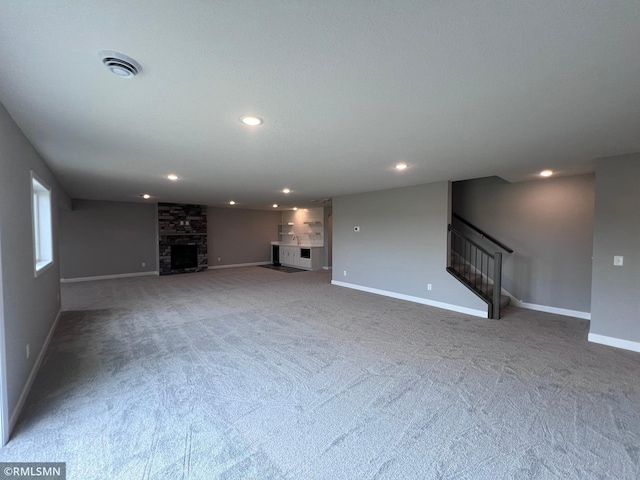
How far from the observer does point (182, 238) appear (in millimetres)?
9555

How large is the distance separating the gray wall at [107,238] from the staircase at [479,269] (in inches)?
356

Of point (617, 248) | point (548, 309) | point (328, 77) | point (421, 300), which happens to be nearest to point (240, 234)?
point (421, 300)

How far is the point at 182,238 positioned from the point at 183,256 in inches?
25.2

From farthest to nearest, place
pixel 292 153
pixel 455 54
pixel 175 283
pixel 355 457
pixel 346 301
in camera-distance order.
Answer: pixel 175 283
pixel 346 301
pixel 292 153
pixel 355 457
pixel 455 54

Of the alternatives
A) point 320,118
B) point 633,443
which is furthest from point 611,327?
point 320,118

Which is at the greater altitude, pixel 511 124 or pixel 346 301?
pixel 511 124

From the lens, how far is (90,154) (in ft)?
11.3

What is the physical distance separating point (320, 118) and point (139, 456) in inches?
108

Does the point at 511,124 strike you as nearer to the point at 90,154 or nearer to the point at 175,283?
the point at 90,154

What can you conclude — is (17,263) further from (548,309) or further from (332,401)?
(548,309)

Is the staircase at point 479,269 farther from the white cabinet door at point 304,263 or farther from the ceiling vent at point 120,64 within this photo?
the white cabinet door at point 304,263

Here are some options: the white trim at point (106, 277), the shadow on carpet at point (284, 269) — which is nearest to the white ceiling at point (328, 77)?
the white trim at point (106, 277)

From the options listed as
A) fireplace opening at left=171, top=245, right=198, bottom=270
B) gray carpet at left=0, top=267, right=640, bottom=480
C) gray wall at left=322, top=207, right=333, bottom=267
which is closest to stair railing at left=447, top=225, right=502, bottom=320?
gray carpet at left=0, top=267, right=640, bottom=480

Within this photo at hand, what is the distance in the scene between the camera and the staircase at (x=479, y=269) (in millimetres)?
4641
